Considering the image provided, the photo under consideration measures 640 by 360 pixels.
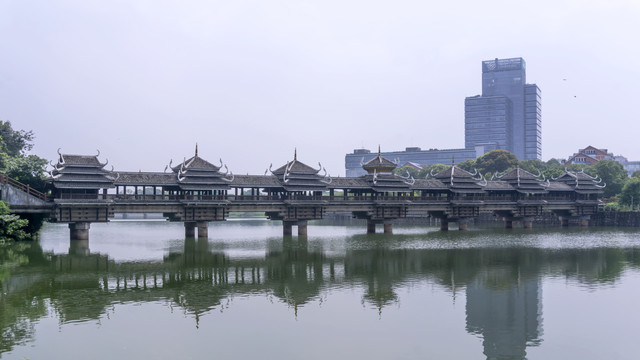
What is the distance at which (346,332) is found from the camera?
18.7 metres

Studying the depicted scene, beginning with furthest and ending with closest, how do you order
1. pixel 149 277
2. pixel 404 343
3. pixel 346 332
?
pixel 149 277 < pixel 346 332 < pixel 404 343

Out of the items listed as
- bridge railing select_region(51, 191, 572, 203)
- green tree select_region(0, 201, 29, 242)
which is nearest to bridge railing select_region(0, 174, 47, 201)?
bridge railing select_region(51, 191, 572, 203)

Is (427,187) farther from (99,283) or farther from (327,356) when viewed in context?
(327,356)

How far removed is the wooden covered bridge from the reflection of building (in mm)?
33044

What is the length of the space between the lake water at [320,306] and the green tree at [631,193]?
52925mm

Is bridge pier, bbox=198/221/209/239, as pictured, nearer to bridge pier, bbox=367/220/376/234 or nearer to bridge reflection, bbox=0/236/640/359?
bridge reflection, bbox=0/236/640/359

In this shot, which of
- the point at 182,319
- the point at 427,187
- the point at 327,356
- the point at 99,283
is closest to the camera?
the point at 327,356

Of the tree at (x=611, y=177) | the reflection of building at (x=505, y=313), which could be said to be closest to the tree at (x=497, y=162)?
the tree at (x=611, y=177)

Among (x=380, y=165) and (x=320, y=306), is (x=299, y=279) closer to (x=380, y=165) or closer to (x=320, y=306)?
(x=320, y=306)

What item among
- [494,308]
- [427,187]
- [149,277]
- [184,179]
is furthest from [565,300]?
[427,187]

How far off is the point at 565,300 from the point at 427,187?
46.7 m

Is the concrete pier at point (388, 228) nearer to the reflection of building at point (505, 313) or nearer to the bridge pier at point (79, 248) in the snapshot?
the bridge pier at point (79, 248)

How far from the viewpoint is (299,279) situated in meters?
29.7

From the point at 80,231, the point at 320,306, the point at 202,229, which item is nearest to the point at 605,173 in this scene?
the point at 202,229
